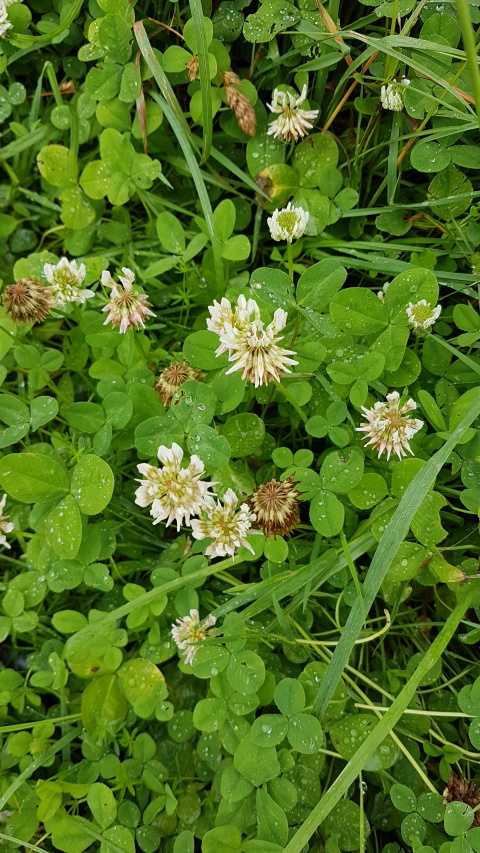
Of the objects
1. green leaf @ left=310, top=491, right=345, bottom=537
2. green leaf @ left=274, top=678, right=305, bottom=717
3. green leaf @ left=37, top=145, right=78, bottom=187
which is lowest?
green leaf @ left=274, top=678, right=305, bottom=717

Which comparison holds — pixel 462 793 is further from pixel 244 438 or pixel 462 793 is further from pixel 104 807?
pixel 244 438

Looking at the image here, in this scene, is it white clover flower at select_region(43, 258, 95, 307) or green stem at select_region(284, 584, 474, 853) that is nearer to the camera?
green stem at select_region(284, 584, 474, 853)

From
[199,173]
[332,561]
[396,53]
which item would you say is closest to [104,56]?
[199,173]

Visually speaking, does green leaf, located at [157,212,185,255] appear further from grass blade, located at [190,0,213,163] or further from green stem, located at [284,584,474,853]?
green stem, located at [284,584,474,853]

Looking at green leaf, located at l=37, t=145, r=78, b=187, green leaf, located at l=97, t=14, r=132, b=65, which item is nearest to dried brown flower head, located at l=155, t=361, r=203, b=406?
green leaf, located at l=37, t=145, r=78, b=187

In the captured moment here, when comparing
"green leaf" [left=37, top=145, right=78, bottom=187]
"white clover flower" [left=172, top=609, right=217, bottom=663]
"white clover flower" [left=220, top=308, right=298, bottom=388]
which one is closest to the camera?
"white clover flower" [left=220, top=308, right=298, bottom=388]

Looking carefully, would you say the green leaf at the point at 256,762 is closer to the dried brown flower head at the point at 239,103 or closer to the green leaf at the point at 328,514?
the green leaf at the point at 328,514

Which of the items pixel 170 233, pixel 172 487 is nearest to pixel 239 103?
pixel 170 233

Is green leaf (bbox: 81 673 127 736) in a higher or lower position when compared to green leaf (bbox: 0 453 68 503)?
lower
